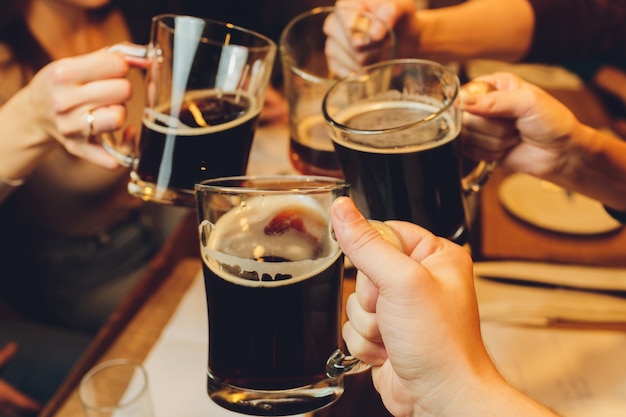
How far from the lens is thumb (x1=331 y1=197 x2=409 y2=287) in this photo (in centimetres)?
54

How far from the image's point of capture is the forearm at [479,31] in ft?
4.38

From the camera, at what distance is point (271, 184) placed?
655 millimetres

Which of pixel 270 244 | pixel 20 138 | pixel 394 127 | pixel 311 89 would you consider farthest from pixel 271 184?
pixel 20 138

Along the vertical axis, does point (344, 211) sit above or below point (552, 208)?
above

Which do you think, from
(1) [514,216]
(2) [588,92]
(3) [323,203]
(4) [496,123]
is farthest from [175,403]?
(2) [588,92]

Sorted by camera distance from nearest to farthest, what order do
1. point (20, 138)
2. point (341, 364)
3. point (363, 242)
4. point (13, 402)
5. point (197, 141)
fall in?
point (363, 242) → point (341, 364) → point (197, 141) → point (20, 138) → point (13, 402)

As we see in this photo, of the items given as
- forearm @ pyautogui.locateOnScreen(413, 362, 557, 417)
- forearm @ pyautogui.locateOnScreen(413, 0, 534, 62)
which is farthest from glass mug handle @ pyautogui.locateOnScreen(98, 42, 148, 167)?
forearm @ pyautogui.locateOnScreen(413, 0, 534, 62)

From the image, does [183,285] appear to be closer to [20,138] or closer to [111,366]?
[111,366]

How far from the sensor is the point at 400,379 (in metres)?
0.62

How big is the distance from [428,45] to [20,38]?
94 centimetres

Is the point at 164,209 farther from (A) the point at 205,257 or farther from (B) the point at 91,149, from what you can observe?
(A) the point at 205,257

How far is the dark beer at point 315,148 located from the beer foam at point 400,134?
0.10 m

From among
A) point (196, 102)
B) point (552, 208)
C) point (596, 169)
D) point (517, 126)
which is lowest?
point (552, 208)

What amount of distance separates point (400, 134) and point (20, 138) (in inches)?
26.9
